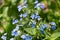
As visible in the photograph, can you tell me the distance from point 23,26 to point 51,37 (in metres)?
0.37

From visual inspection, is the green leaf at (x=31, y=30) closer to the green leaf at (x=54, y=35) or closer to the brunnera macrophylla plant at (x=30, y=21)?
the brunnera macrophylla plant at (x=30, y=21)

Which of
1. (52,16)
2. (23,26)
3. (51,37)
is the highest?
(52,16)

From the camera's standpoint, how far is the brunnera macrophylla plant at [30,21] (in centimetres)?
291

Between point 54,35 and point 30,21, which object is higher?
point 30,21

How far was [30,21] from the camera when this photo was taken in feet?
9.89

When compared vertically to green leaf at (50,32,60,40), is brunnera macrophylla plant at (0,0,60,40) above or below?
above

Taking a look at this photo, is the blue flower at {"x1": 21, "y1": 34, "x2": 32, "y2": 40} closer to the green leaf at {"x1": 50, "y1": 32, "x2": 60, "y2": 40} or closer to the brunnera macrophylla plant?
the brunnera macrophylla plant

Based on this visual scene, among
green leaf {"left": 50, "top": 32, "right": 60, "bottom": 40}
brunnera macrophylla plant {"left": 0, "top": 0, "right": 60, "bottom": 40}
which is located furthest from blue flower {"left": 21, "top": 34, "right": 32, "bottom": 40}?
green leaf {"left": 50, "top": 32, "right": 60, "bottom": 40}

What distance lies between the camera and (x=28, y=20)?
3066 millimetres

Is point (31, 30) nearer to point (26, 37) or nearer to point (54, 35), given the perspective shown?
point (26, 37)

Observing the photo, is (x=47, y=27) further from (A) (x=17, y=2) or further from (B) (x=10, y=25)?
(A) (x=17, y=2)

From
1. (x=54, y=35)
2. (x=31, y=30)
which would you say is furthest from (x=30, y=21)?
(x=54, y=35)

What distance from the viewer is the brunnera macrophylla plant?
9.54ft

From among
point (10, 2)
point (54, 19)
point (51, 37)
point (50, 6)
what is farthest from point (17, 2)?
point (51, 37)
